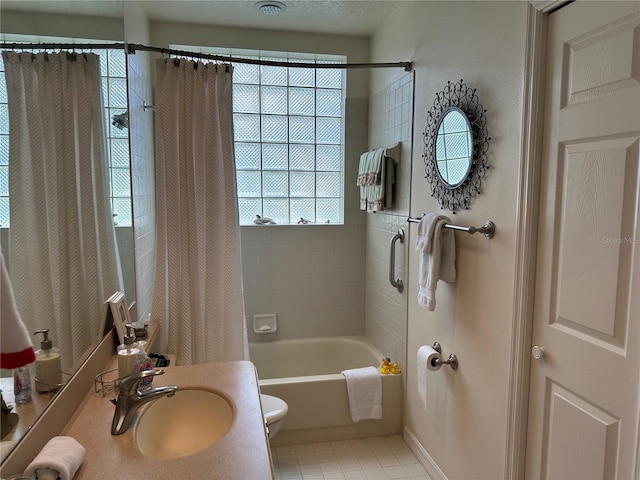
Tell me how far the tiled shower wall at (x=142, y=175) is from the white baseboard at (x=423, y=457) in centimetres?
174

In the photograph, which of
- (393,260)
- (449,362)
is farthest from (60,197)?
(393,260)

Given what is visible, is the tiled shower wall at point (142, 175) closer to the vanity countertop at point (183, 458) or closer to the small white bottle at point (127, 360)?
the small white bottle at point (127, 360)

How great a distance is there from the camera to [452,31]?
2.12 m

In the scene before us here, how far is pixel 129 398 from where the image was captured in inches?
50.9

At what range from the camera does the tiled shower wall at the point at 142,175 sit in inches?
89.0

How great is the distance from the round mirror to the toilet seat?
1.47m

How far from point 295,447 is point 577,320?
6.24ft

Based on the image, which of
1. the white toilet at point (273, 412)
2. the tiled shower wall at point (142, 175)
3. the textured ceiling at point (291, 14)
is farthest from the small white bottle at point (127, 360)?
the textured ceiling at point (291, 14)

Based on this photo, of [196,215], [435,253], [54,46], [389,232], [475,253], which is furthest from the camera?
[389,232]

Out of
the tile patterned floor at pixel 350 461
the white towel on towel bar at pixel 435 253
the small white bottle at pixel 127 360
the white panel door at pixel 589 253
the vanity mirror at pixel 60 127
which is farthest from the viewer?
the tile patterned floor at pixel 350 461

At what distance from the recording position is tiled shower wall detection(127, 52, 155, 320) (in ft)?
7.41

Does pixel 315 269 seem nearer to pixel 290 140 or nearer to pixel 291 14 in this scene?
pixel 290 140

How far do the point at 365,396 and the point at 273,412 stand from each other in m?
0.66

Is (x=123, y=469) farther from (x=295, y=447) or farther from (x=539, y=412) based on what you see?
(x=295, y=447)
